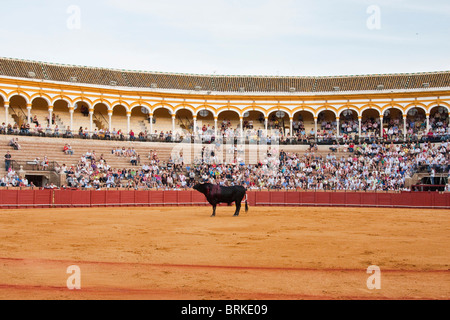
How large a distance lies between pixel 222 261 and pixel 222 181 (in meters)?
24.1

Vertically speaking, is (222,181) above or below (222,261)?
above

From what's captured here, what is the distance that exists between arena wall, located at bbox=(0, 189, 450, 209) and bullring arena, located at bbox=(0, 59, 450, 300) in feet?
0.22

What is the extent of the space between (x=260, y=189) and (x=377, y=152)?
392 inches

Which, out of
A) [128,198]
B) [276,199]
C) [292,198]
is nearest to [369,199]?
[292,198]

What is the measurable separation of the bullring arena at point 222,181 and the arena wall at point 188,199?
7 centimetres

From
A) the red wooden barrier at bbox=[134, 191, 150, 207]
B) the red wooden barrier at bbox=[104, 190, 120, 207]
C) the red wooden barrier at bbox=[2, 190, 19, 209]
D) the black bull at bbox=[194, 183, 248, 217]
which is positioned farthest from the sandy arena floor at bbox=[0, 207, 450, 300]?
the red wooden barrier at bbox=[134, 191, 150, 207]

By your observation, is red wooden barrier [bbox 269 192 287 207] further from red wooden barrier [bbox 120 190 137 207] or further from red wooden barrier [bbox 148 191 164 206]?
red wooden barrier [bbox 120 190 137 207]

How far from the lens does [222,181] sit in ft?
111

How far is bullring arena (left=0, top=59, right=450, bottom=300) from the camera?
8.10 meters

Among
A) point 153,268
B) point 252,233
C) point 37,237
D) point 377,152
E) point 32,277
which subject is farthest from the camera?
point 377,152

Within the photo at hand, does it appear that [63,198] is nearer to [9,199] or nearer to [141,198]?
[9,199]
